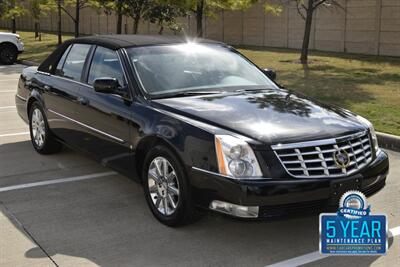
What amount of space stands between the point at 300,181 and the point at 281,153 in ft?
0.79

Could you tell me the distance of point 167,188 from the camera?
4.43 meters

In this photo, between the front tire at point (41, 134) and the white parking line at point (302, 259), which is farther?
the front tire at point (41, 134)

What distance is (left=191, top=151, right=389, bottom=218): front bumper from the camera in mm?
3789

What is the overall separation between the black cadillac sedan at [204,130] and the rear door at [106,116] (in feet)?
0.04

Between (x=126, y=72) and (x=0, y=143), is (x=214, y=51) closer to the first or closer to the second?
(x=126, y=72)

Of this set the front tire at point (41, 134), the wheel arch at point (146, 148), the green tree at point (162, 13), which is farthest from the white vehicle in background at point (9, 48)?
the wheel arch at point (146, 148)

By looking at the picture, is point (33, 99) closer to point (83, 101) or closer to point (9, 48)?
point (83, 101)

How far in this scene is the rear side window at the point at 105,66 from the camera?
207 inches

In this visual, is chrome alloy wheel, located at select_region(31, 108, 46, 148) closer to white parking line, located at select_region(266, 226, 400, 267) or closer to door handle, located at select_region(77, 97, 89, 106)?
door handle, located at select_region(77, 97, 89, 106)

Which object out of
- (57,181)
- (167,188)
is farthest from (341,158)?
(57,181)

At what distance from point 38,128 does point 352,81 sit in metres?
8.11

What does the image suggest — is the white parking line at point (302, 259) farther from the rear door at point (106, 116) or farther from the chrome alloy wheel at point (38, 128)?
the chrome alloy wheel at point (38, 128)

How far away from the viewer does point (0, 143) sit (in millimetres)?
7590

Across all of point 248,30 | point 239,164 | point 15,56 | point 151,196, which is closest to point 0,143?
point 151,196
